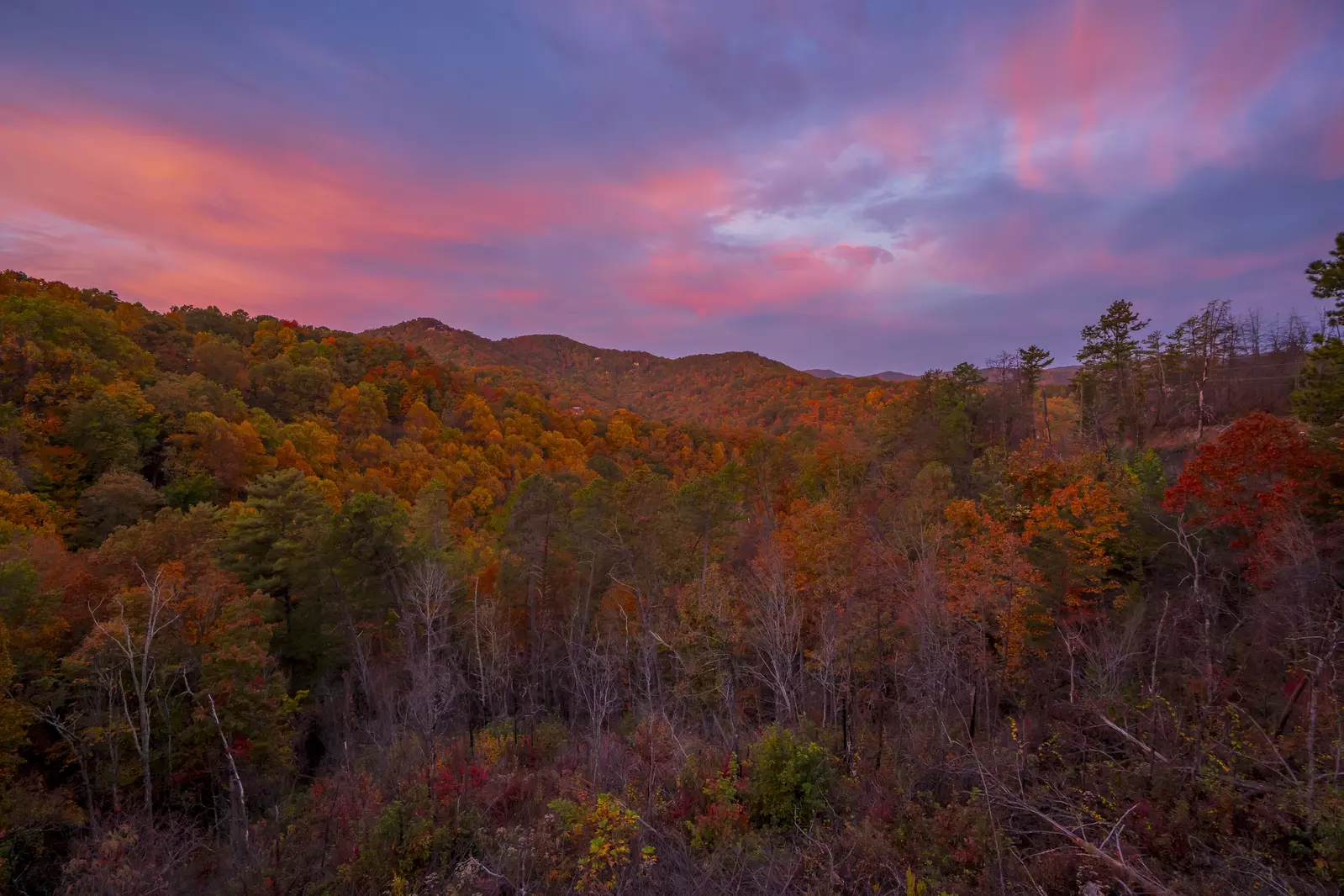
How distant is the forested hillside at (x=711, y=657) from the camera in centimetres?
1095

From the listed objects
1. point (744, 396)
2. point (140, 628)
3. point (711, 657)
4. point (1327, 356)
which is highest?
point (744, 396)

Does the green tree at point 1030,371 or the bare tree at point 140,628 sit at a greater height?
the green tree at point 1030,371

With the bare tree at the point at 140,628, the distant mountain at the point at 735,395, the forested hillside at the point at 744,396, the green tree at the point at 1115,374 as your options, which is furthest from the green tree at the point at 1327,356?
the distant mountain at the point at 735,395

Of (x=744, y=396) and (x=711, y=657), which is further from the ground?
(x=744, y=396)

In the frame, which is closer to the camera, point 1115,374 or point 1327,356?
point 1327,356

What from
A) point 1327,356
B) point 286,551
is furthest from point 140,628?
point 1327,356

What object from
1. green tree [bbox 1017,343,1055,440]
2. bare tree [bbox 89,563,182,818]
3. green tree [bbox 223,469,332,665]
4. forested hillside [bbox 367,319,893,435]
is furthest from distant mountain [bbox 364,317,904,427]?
bare tree [bbox 89,563,182,818]

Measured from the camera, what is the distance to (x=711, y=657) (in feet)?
77.2

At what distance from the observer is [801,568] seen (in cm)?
3008

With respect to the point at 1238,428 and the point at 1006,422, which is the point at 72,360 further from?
the point at 1006,422

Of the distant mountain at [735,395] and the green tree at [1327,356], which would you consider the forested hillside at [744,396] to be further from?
the green tree at [1327,356]

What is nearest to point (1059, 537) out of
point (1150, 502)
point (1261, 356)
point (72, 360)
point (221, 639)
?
point (1150, 502)

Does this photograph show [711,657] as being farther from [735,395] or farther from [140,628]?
[735,395]

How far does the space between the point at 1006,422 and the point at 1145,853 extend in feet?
131
